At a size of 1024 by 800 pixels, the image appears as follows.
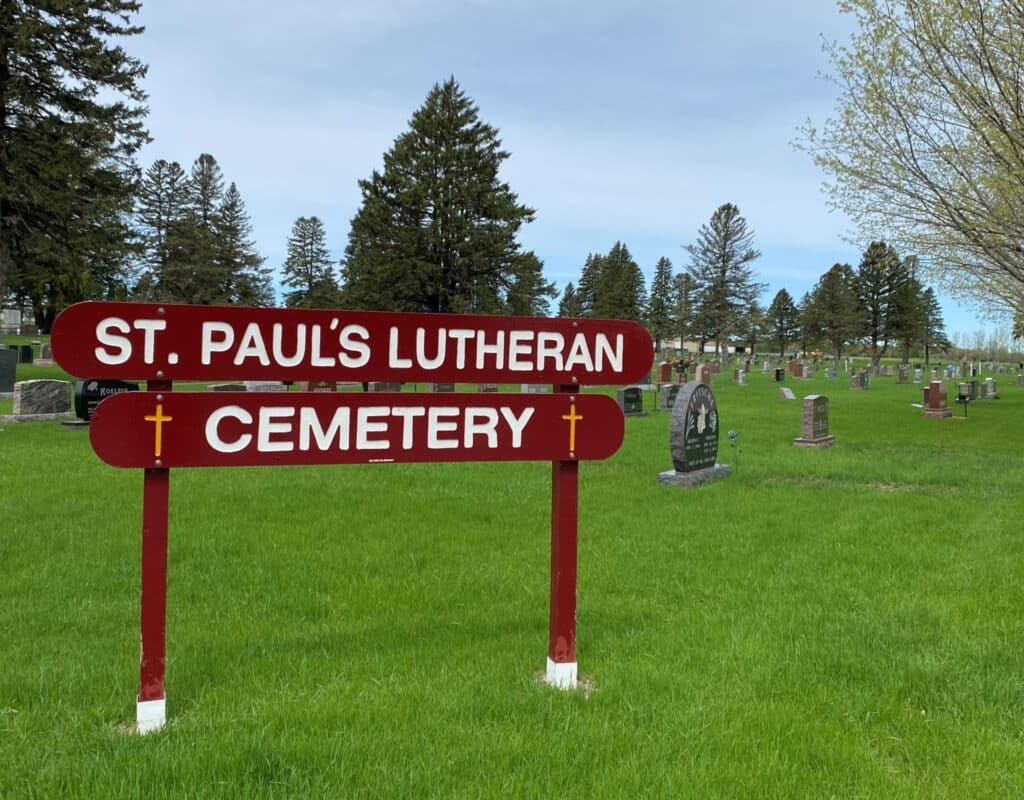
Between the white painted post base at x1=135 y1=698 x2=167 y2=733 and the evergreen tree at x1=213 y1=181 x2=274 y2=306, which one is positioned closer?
the white painted post base at x1=135 y1=698 x2=167 y2=733

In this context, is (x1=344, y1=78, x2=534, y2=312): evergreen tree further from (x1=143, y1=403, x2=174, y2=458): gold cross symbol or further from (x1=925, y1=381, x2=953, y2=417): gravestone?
(x1=143, y1=403, x2=174, y2=458): gold cross symbol

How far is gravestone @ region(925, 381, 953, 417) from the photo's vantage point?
20.0 metres

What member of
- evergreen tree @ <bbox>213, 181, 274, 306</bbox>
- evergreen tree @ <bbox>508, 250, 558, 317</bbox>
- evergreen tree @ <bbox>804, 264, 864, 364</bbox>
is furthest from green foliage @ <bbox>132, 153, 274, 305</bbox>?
evergreen tree @ <bbox>804, 264, 864, 364</bbox>

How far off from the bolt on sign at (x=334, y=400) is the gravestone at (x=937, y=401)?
1975 cm

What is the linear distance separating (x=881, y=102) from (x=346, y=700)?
1403cm

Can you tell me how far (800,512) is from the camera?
758 centimetres

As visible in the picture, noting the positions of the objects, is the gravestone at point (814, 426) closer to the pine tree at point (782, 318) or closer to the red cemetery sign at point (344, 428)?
the red cemetery sign at point (344, 428)

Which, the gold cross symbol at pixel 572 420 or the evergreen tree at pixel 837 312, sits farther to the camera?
the evergreen tree at pixel 837 312

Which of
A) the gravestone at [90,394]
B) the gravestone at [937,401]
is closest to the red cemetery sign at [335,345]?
the gravestone at [90,394]

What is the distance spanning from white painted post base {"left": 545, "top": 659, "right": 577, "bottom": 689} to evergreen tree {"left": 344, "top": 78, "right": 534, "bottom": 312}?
39036 millimetres

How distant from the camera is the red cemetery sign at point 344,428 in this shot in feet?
9.61

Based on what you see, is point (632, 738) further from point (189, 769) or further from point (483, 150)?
point (483, 150)

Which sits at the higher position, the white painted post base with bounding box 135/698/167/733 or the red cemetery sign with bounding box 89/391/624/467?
the red cemetery sign with bounding box 89/391/624/467

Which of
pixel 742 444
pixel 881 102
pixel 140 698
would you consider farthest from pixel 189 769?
pixel 881 102
